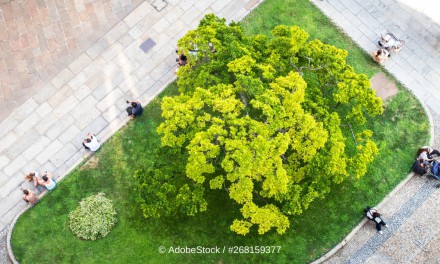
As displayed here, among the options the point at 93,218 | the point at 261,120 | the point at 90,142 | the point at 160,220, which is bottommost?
the point at 93,218

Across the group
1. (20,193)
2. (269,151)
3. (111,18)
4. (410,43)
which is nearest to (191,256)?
(269,151)

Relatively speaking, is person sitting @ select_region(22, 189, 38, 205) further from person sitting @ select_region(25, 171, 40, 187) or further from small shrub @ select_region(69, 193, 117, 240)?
small shrub @ select_region(69, 193, 117, 240)

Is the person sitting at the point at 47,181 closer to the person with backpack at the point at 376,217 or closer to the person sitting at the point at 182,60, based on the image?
the person sitting at the point at 182,60

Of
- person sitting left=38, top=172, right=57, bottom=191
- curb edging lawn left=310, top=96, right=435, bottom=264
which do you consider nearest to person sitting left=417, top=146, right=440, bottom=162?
curb edging lawn left=310, top=96, right=435, bottom=264

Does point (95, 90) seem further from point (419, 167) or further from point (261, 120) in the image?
point (419, 167)

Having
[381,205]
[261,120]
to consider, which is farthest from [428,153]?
[261,120]

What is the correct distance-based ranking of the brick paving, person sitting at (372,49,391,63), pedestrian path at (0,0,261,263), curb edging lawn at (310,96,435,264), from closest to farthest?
curb edging lawn at (310,96,435,264), pedestrian path at (0,0,261,263), the brick paving, person sitting at (372,49,391,63)

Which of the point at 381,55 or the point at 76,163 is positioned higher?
the point at 381,55
